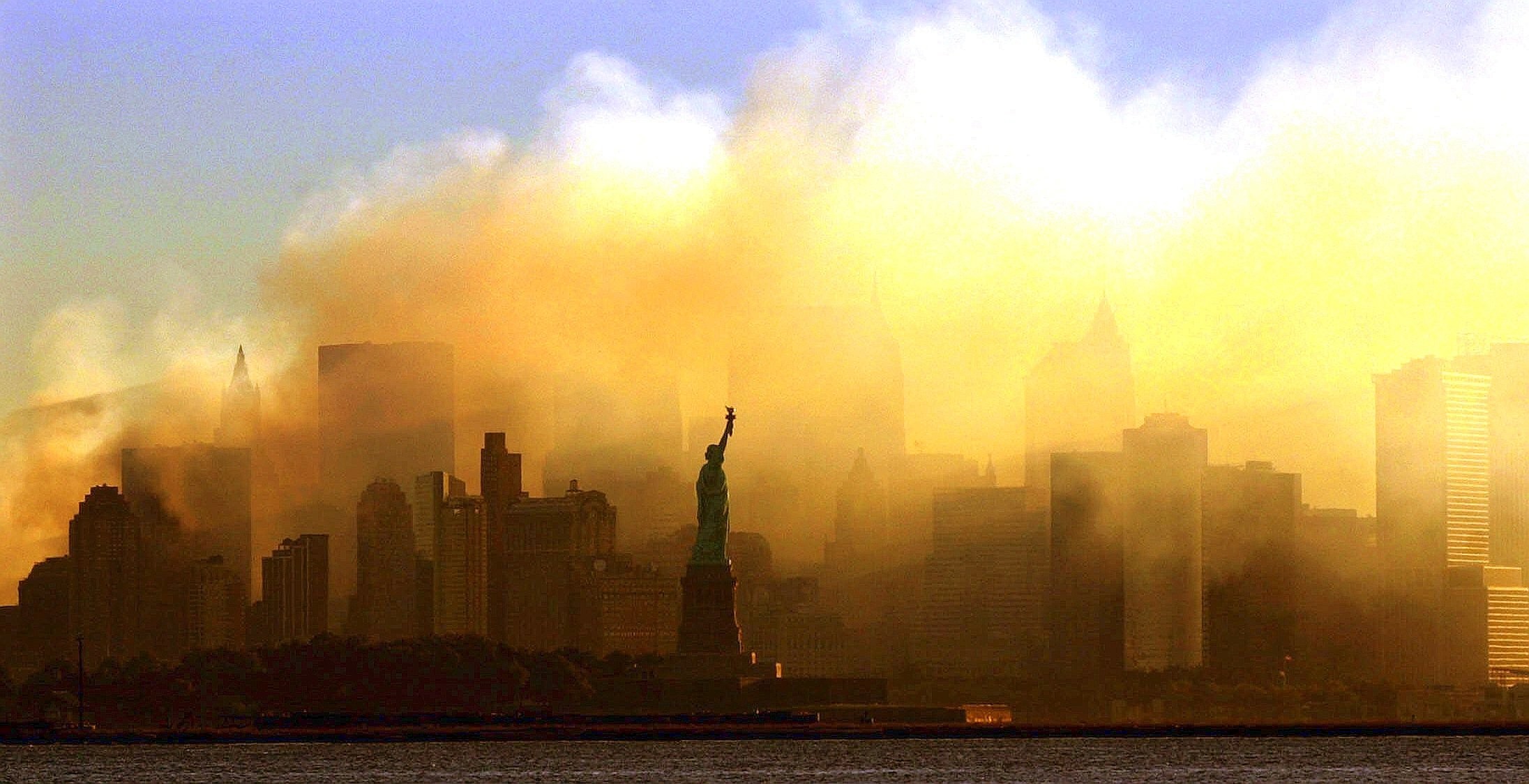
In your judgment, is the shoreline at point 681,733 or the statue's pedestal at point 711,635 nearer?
the shoreline at point 681,733

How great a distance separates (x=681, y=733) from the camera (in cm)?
13812

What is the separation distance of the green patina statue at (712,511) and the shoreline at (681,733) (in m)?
9.90

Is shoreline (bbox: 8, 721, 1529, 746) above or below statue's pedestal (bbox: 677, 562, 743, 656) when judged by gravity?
below

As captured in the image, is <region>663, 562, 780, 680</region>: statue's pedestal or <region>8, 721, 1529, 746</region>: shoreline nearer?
<region>8, 721, 1529, 746</region>: shoreline

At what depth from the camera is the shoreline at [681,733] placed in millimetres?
138625

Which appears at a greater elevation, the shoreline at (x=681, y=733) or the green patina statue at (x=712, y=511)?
the green patina statue at (x=712, y=511)

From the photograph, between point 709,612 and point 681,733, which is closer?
point 681,733

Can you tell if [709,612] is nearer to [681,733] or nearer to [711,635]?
[711,635]

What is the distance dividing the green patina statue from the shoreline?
9.90 m

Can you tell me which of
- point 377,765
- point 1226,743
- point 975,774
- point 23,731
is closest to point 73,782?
point 377,765

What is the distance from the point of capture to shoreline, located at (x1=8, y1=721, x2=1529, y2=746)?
5458 inches

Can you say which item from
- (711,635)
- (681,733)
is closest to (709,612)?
(711,635)

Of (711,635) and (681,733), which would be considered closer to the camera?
(681,733)

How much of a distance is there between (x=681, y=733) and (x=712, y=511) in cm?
1694
